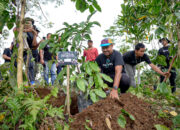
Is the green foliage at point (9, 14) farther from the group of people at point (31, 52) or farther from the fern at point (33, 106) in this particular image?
the fern at point (33, 106)

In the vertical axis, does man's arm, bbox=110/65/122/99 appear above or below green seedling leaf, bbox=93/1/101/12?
below

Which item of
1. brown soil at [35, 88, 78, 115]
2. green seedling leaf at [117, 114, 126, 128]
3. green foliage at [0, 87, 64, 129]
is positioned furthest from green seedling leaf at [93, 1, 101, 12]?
brown soil at [35, 88, 78, 115]

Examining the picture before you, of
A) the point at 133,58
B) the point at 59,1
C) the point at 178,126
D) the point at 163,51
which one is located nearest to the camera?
the point at 178,126

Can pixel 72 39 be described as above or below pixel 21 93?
above

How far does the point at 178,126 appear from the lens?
5.75 feet

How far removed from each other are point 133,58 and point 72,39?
212 centimetres

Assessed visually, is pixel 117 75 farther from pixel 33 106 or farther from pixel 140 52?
pixel 33 106

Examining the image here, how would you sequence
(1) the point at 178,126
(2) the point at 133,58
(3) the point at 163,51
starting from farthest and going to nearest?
(3) the point at 163,51, (2) the point at 133,58, (1) the point at 178,126

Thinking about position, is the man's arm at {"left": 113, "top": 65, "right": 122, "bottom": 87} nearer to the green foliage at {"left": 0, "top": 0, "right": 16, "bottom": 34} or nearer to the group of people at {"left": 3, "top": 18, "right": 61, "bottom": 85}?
the group of people at {"left": 3, "top": 18, "right": 61, "bottom": 85}

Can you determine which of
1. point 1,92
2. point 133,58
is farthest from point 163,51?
point 1,92

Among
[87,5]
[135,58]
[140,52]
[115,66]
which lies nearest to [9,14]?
[87,5]

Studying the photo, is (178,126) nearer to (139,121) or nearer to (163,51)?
(139,121)

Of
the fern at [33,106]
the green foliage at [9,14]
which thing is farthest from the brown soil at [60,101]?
the green foliage at [9,14]

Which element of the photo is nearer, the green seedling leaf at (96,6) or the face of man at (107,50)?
the green seedling leaf at (96,6)
